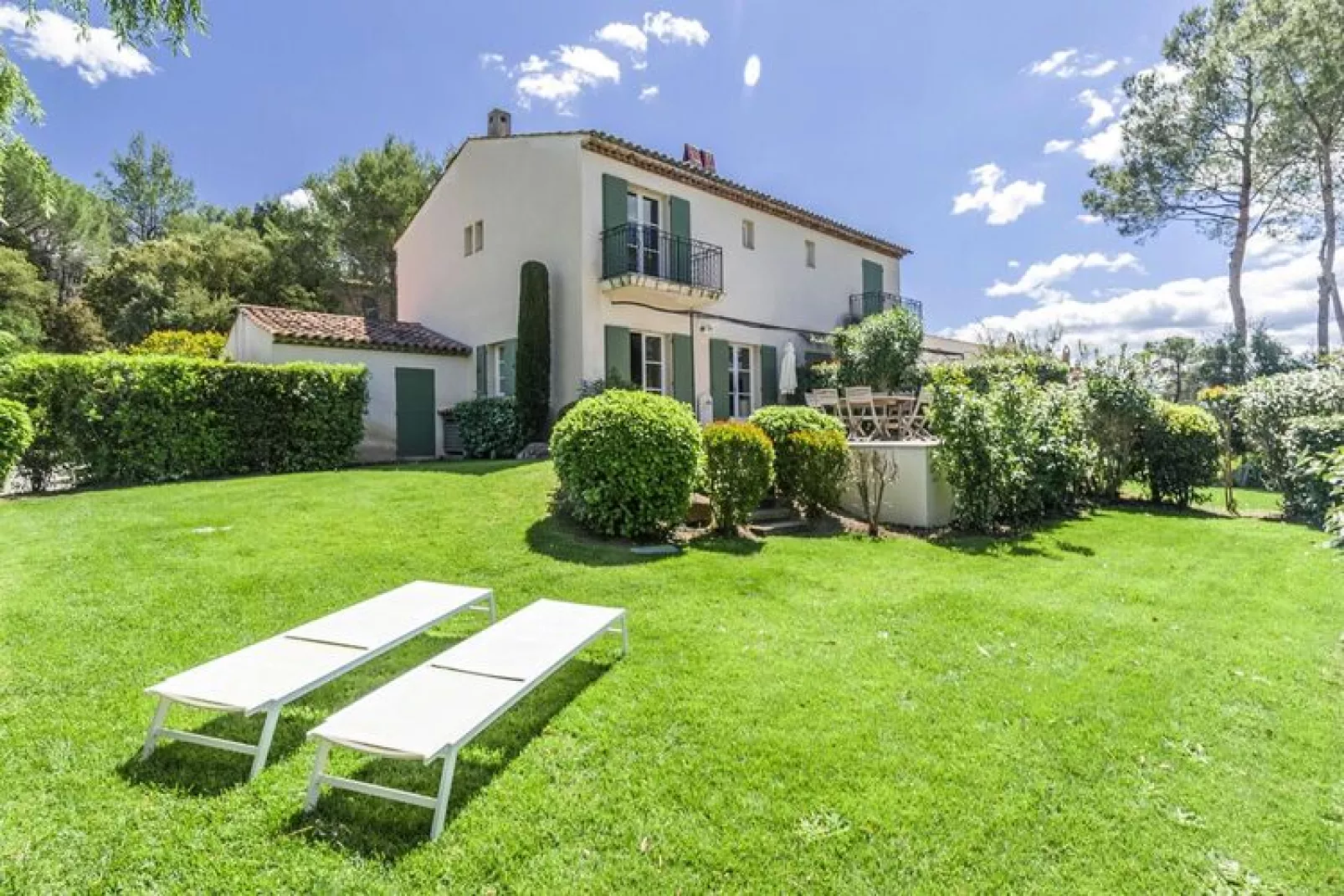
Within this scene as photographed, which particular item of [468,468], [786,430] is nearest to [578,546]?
[786,430]

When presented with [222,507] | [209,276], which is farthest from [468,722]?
[209,276]

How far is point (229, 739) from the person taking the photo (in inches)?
124

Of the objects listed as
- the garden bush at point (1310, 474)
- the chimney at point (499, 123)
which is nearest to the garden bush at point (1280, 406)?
the garden bush at point (1310, 474)

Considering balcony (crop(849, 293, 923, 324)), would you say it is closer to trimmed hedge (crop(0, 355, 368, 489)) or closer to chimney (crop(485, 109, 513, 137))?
chimney (crop(485, 109, 513, 137))

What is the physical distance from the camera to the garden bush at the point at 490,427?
13.5 m

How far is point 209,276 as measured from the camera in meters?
26.2

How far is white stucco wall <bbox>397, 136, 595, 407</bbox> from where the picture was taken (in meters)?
13.6

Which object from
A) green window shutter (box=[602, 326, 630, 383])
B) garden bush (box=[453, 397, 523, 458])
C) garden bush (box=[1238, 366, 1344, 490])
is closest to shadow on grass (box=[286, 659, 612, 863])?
garden bush (box=[453, 397, 523, 458])

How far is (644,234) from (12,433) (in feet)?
35.6

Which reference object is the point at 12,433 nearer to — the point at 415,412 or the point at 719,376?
the point at 415,412

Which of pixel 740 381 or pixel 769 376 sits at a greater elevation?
pixel 769 376

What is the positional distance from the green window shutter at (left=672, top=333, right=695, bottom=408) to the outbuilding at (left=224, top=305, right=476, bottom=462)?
498cm

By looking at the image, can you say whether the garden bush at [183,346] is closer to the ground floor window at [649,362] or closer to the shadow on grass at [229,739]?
the ground floor window at [649,362]

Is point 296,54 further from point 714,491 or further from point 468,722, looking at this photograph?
point 468,722
